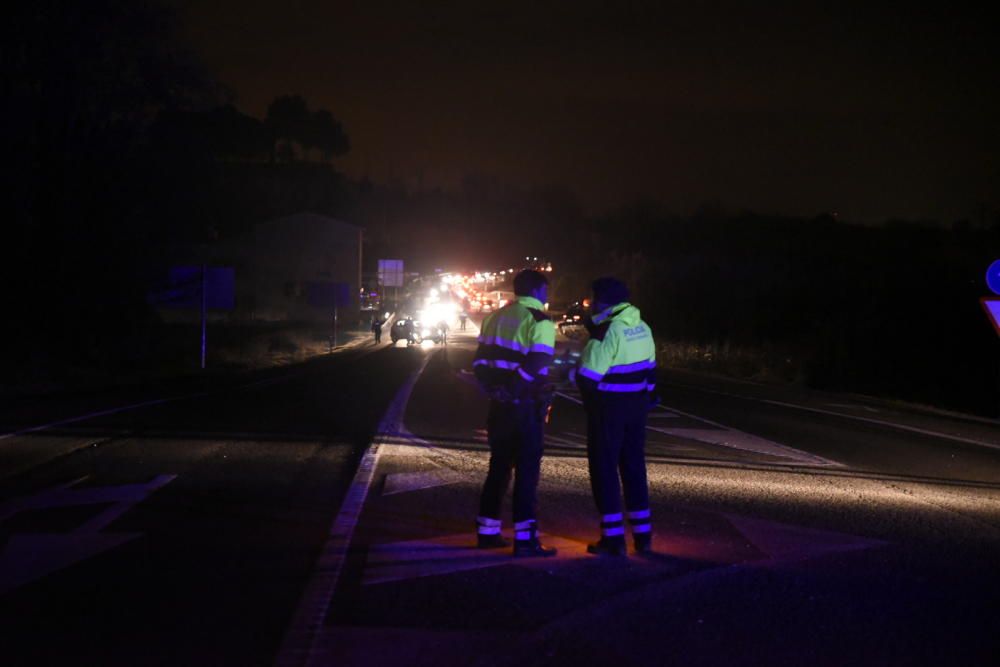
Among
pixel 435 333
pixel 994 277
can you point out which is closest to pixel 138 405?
pixel 994 277

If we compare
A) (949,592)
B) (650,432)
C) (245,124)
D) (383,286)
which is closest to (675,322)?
(650,432)

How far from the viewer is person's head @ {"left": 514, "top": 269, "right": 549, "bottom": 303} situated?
24.9 ft

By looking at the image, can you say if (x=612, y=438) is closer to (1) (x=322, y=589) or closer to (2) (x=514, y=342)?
(2) (x=514, y=342)

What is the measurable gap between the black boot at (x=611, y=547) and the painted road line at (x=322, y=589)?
1811 millimetres

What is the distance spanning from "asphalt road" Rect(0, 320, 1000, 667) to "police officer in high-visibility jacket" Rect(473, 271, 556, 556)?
33 cm

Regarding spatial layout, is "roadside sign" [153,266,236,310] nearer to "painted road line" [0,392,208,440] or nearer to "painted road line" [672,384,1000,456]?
"painted road line" [0,392,208,440]

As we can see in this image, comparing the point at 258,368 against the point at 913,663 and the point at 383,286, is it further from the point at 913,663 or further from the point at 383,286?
the point at 383,286

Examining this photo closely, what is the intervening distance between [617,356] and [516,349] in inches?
27.9

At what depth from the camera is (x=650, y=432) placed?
639 inches

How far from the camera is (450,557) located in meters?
7.45

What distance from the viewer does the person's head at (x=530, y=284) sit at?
24.9 feet

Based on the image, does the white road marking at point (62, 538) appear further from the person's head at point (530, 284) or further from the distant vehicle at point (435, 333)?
the distant vehicle at point (435, 333)

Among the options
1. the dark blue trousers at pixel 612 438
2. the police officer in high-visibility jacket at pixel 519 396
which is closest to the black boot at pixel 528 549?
the police officer in high-visibility jacket at pixel 519 396

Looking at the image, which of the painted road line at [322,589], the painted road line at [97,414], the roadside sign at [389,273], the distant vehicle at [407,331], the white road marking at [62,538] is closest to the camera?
the painted road line at [322,589]
